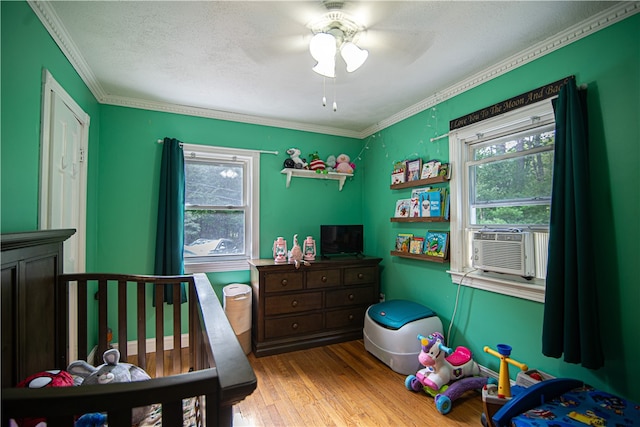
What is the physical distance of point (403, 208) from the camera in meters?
2.92

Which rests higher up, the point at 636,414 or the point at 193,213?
the point at 193,213

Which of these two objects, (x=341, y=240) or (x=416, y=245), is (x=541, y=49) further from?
(x=341, y=240)

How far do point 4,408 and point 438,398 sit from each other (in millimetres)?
2124

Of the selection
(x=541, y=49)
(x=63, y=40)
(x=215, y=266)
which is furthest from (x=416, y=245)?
(x=63, y=40)

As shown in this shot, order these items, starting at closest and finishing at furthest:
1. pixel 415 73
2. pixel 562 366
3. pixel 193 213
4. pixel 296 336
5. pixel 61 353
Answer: pixel 61 353 → pixel 562 366 → pixel 415 73 → pixel 296 336 → pixel 193 213

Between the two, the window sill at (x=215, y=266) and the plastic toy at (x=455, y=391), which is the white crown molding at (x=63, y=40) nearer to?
the window sill at (x=215, y=266)

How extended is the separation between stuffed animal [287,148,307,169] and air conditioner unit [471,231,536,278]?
1931 millimetres

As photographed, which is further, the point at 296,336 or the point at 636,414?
the point at 296,336

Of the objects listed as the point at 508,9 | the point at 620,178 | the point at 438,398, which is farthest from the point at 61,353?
the point at 620,178

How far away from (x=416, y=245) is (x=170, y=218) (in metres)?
2.40

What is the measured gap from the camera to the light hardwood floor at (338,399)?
179 cm

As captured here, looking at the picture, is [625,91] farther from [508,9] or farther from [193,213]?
[193,213]

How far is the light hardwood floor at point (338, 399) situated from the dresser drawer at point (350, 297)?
557 millimetres

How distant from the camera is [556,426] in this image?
1.24 m
